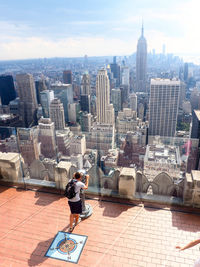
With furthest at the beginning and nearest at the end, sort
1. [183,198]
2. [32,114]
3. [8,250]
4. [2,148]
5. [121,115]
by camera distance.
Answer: [32,114], [121,115], [2,148], [183,198], [8,250]

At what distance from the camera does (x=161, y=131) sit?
53.8 m

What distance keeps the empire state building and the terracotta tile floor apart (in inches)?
4380

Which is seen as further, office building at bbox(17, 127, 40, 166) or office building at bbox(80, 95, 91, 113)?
office building at bbox(80, 95, 91, 113)

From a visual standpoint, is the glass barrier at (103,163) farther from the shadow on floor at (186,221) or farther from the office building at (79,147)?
the shadow on floor at (186,221)

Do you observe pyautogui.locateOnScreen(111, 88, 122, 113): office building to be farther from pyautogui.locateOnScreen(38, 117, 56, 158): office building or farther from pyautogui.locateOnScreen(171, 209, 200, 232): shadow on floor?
pyautogui.locateOnScreen(171, 209, 200, 232): shadow on floor

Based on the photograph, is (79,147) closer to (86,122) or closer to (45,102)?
(86,122)

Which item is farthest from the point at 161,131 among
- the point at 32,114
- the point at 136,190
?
the point at 136,190

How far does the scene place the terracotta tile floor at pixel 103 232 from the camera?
125 inches

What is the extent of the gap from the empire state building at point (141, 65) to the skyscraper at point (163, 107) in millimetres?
58580

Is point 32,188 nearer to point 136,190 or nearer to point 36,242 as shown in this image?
point 36,242

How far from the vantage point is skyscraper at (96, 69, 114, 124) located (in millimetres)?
62594

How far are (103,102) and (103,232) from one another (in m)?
61.5

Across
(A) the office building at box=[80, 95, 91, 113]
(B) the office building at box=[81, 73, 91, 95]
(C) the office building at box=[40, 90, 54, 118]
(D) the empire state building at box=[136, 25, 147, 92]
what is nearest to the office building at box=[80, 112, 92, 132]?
(A) the office building at box=[80, 95, 91, 113]

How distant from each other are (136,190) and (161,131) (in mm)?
51492
